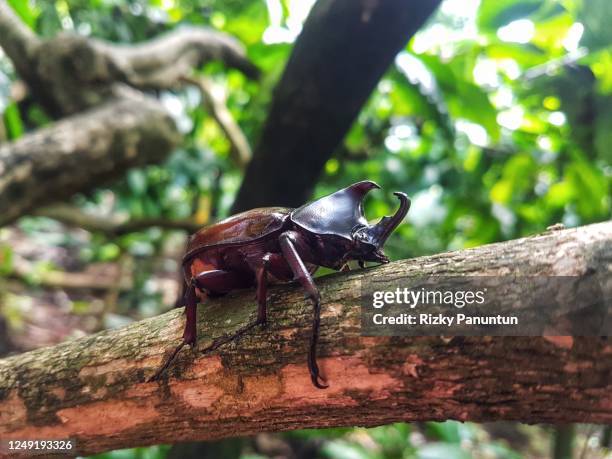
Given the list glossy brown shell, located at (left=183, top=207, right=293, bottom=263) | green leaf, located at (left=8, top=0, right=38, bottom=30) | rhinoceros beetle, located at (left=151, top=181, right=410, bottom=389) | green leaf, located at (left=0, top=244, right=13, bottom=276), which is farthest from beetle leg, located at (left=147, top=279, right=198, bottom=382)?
green leaf, located at (left=0, top=244, right=13, bottom=276)

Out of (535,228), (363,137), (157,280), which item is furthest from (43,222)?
(535,228)

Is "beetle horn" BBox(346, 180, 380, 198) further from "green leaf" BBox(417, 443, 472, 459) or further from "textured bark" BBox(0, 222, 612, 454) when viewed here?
"green leaf" BBox(417, 443, 472, 459)

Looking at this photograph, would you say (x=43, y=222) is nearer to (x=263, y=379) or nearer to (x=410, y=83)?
(x=410, y=83)

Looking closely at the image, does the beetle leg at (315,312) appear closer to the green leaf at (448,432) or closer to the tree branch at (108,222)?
the green leaf at (448,432)

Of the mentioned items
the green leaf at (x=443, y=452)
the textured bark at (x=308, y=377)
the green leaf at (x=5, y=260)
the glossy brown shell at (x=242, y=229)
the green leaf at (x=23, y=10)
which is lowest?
the textured bark at (x=308, y=377)

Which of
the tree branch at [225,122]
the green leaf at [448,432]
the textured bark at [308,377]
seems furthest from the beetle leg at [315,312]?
the tree branch at [225,122]

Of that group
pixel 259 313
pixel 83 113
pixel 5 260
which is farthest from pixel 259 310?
pixel 5 260
